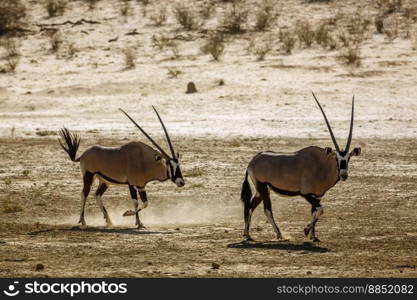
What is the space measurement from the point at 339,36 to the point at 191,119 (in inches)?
290

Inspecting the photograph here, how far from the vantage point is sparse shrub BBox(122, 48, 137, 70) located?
32000mm

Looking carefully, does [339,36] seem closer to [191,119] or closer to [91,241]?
[191,119]

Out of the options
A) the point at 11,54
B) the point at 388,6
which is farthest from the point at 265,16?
the point at 11,54

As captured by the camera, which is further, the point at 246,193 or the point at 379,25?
the point at 379,25

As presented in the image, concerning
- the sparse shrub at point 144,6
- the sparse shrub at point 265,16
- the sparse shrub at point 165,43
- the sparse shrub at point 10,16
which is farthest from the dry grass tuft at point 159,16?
the sparse shrub at point 10,16

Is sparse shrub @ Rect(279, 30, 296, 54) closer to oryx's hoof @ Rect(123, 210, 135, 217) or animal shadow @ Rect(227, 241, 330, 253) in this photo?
oryx's hoof @ Rect(123, 210, 135, 217)

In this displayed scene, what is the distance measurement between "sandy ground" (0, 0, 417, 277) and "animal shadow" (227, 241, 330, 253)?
0.02 metres

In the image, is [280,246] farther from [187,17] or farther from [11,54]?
[187,17]

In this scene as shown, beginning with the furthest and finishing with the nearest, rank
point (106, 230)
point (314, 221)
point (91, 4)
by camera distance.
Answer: point (91, 4) → point (106, 230) → point (314, 221)

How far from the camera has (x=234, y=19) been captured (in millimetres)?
35250

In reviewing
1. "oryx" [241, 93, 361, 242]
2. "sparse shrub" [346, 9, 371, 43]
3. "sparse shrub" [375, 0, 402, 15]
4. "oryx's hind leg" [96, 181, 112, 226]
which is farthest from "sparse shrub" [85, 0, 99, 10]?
"oryx" [241, 93, 361, 242]

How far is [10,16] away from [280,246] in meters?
23.3

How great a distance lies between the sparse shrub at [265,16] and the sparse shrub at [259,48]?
36.9 inches

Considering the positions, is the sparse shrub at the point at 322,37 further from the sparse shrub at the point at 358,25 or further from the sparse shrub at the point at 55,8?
the sparse shrub at the point at 55,8
